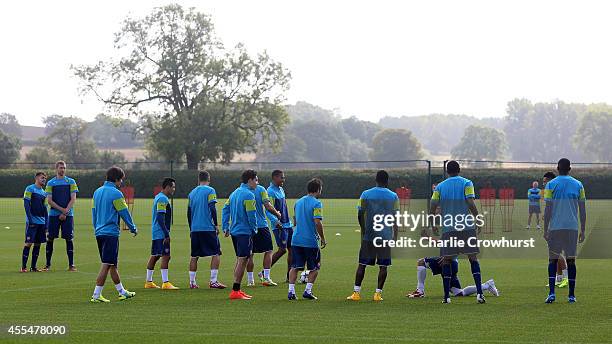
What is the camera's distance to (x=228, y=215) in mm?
16750

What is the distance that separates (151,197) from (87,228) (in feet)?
58.4

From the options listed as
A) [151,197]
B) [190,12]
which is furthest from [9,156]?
[151,197]

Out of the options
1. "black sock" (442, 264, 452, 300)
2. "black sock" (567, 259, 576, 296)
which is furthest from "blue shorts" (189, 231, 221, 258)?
"black sock" (567, 259, 576, 296)

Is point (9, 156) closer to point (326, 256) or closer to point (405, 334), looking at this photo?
point (326, 256)

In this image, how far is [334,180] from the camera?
63594mm

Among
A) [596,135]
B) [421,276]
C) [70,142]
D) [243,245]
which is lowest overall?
[421,276]

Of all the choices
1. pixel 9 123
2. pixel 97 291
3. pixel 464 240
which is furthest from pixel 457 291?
pixel 9 123

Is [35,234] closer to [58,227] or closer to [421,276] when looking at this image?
[58,227]

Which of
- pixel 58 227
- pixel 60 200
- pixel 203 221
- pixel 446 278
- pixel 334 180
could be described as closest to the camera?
pixel 446 278

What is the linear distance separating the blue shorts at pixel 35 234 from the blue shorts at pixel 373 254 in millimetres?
8574

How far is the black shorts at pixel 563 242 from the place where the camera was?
571 inches

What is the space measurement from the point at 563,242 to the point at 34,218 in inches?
446

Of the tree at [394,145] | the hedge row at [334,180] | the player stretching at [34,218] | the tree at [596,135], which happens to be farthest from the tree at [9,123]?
the player stretching at [34,218]

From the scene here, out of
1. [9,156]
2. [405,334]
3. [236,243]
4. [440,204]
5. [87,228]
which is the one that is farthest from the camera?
[9,156]
